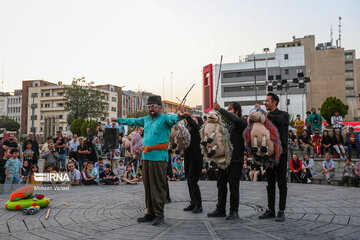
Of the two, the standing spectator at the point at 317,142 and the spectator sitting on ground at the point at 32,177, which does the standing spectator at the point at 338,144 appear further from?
the spectator sitting on ground at the point at 32,177

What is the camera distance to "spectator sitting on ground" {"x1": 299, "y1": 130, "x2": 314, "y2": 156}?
17.7 m

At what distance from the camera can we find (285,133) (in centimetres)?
567

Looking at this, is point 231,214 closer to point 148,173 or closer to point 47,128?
point 148,173

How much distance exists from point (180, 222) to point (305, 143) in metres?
14.4

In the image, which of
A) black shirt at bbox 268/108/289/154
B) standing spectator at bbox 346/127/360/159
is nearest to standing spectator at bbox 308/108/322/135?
standing spectator at bbox 346/127/360/159

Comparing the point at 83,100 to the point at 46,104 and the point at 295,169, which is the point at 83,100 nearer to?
the point at 46,104

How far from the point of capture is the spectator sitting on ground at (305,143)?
57.9ft

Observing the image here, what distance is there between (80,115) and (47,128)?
819 inches

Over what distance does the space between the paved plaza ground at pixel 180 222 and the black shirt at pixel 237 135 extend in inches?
43.0

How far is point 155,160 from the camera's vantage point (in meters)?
5.43

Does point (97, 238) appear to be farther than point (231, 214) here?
No

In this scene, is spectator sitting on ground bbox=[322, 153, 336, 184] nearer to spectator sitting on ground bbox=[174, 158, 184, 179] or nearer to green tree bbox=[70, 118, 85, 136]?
spectator sitting on ground bbox=[174, 158, 184, 179]

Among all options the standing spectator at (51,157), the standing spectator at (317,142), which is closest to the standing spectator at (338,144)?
the standing spectator at (317,142)

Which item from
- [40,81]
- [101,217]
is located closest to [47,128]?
[40,81]
